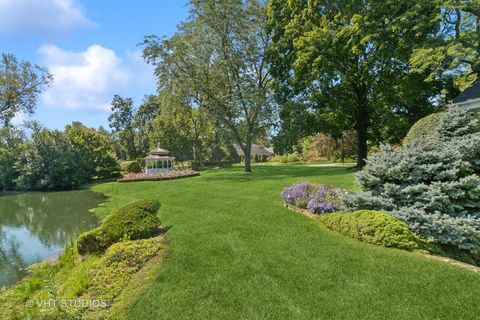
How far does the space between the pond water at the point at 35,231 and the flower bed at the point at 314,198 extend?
657cm

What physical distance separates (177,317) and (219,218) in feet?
13.0

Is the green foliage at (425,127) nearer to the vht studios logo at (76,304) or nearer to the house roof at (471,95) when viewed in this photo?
the house roof at (471,95)

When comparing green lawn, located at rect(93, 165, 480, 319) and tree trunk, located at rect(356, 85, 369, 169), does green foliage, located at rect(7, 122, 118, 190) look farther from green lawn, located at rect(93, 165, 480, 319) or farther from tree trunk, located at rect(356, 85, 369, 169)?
tree trunk, located at rect(356, 85, 369, 169)

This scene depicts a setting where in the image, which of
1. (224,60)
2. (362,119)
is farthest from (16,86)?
(362,119)

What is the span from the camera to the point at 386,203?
555cm

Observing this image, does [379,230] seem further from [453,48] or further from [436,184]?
[453,48]

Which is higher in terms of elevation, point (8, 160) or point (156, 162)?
point (8, 160)

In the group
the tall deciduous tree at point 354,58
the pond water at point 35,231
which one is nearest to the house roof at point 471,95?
the tall deciduous tree at point 354,58

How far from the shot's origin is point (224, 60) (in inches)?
799

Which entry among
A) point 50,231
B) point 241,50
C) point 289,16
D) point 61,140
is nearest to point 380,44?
point 289,16

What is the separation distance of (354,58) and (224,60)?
9.24 meters

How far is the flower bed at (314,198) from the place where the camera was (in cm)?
672

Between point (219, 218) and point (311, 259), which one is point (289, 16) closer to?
point (219, 218)

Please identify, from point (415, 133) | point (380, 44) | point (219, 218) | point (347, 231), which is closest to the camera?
point (347, 231)
